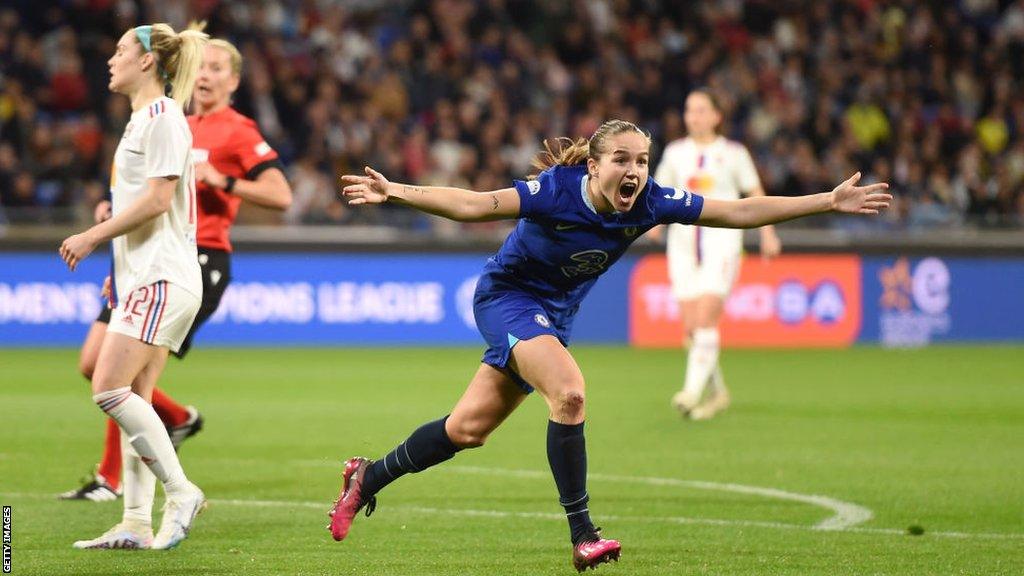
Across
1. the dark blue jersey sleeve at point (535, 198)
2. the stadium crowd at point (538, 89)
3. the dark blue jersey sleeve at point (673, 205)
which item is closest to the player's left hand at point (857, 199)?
the dark blue jersey sleeve at point (673, 205)

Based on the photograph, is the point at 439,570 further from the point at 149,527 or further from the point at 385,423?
the point at 385,423

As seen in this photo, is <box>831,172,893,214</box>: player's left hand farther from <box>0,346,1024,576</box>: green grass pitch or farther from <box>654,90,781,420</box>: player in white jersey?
<box>654,90,781,420</box>: player in white jersey

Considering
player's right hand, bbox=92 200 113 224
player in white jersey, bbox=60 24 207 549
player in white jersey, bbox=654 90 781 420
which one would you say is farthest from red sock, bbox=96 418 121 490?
player in white jersey, bbox=654 90 781 420

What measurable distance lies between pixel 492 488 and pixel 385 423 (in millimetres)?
3264

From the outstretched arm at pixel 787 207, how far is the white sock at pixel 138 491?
255 centimetres

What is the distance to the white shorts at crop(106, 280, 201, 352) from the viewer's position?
646 cm

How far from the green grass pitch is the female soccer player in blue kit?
1.24 feet

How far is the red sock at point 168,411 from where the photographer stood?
26.9ft

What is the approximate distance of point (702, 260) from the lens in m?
12.4

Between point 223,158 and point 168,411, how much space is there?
52.9 inches

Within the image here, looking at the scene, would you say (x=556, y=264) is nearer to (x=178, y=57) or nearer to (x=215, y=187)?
(x=178, y=57)

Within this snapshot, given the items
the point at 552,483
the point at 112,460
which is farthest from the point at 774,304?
the point at 112,460

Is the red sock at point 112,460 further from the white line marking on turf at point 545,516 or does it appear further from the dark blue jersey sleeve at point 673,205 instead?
the dark blue jersey sleeve at point 673,205

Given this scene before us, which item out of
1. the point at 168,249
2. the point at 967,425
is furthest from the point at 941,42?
the point at 168,249
